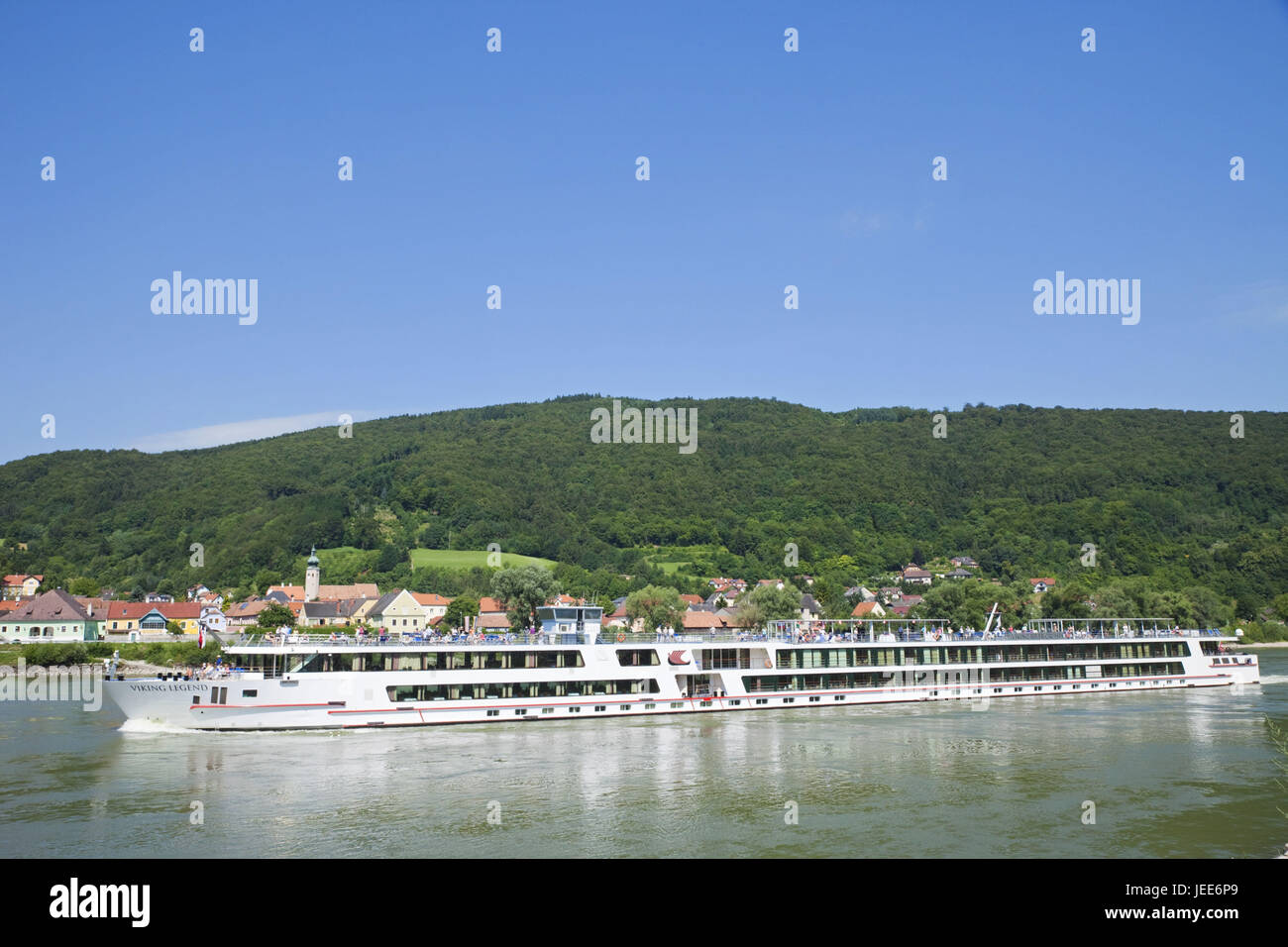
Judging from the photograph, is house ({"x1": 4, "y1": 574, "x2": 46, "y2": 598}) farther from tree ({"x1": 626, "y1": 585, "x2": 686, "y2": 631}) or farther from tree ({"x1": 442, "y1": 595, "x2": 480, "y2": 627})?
tree ({"x1": 626, "y1": 585, "x2": 686, "y2": 631})

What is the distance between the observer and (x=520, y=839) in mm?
21328

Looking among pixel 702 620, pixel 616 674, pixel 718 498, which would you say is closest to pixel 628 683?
pixel 616 674

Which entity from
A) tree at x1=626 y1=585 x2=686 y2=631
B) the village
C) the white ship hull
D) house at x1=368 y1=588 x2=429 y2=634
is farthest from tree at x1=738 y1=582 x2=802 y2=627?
house at x1=368 y1=588 x2=429 y2=634

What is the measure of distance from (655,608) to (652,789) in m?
60.8

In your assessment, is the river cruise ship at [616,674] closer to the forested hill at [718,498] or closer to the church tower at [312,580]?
the forested hill at [718,498]

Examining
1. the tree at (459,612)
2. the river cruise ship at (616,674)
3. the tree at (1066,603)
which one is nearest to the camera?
the river cruise ship at (616,674)

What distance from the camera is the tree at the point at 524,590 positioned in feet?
240

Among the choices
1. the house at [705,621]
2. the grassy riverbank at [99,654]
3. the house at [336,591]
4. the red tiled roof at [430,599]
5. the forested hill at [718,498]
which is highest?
the forested hill at [718,498]

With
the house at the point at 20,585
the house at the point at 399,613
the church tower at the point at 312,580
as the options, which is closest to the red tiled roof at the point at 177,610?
the church tower at the point at 312,580

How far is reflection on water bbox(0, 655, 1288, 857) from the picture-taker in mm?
21141

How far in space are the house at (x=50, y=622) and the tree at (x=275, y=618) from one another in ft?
57.4

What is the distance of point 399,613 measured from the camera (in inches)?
4087
